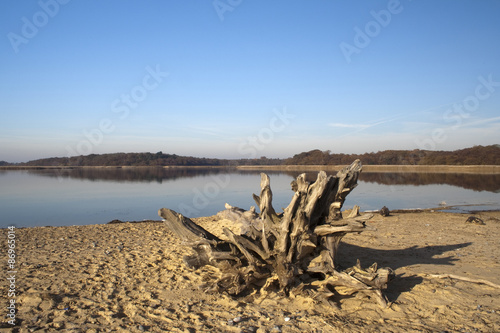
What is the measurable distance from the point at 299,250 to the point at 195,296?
4.30ft

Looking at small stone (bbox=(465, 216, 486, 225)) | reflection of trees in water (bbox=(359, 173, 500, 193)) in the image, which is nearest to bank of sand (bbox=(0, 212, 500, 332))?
small stone (bbox=(465, 216, 486, 225))

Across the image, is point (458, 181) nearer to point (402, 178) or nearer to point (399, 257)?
point (402, 178)

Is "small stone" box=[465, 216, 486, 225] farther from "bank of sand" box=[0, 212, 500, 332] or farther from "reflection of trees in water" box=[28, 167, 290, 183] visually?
"reflection of trees in water" box=[28, 167, 290, 183]

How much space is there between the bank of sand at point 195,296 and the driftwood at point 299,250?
0.68 ft

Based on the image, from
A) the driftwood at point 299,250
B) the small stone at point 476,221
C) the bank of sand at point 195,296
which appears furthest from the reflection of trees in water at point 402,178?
the driftwood at point 299,250

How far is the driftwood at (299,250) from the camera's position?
385 cm

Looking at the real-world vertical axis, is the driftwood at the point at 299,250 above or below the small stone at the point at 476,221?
above

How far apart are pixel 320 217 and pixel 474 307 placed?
1838mm

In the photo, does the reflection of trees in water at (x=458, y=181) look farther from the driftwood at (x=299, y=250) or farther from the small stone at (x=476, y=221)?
the driftwood at (x=299, y=250)

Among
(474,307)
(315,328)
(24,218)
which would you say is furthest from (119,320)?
(24,218)

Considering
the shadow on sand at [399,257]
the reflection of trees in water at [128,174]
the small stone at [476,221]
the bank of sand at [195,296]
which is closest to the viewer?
the bank of sand at [195,296]

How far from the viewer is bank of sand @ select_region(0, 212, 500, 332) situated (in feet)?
10.8

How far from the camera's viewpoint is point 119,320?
10.9 feet

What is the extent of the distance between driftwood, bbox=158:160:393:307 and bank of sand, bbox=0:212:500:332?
21 centimetres
